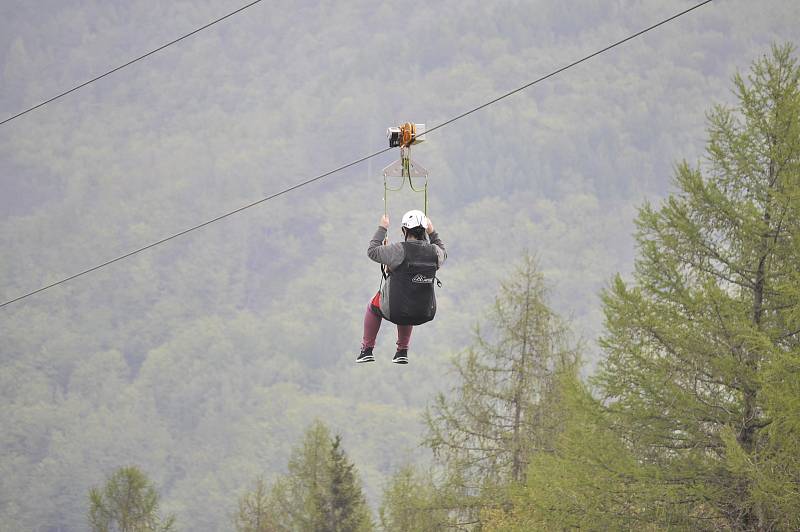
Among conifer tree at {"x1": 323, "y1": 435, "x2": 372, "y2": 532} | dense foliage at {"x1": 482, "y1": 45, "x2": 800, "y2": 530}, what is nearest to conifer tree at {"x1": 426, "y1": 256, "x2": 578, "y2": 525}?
dense foliage at {"x1": 482, "y1": 45, "x2": 800, "y2": 530}

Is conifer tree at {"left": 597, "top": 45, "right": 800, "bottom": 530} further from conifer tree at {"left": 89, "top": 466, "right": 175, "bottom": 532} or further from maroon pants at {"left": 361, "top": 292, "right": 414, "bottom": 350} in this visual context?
conifer tree at {"left": 89, "top": 466, "right": 175, "bottom": 532}

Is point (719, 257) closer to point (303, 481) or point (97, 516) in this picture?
point (303, 481)

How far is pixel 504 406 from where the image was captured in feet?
76.8

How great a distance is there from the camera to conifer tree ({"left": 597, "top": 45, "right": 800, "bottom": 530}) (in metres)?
13.6

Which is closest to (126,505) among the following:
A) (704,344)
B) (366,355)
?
(704,344)

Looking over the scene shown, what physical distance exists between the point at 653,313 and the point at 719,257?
1.14 m

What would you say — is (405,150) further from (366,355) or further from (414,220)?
(366,355)

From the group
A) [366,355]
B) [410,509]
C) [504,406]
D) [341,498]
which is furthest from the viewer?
[341,498]

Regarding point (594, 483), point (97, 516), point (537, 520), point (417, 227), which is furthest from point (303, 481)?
point (417, 227)

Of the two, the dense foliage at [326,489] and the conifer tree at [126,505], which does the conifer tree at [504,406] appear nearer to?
the dense foliage at [326,489]

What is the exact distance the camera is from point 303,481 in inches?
1436

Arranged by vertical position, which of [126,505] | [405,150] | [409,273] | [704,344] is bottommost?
[409,273]

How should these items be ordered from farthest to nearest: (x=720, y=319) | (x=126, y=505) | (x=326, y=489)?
1. (x=126, y=505)
2. (x=326, y=489)
3. (x=720, y=319)

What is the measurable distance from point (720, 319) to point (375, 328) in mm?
4897
